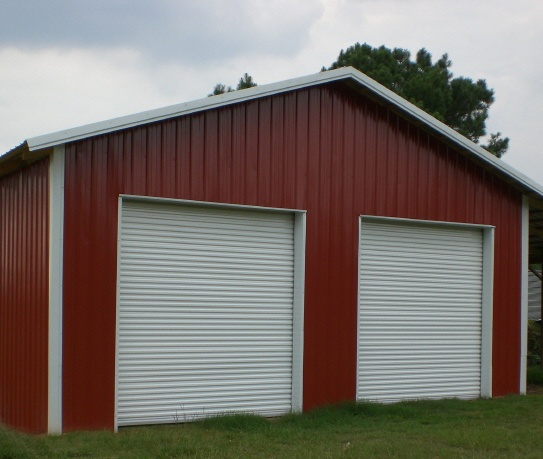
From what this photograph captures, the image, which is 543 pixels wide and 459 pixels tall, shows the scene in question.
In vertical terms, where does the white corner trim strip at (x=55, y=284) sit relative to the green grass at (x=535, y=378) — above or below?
above

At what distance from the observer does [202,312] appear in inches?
453

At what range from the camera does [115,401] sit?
10.3m

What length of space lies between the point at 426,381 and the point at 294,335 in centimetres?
293

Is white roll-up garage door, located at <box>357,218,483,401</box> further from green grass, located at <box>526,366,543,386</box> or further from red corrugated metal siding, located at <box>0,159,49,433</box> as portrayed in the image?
red corrugated metal siding, located at <box>0,159,49,433</box>

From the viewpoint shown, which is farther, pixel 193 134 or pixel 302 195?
pixel 302 195

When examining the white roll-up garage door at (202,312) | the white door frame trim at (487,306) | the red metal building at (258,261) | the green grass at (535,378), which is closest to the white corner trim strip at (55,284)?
the red metal building at (258,261)

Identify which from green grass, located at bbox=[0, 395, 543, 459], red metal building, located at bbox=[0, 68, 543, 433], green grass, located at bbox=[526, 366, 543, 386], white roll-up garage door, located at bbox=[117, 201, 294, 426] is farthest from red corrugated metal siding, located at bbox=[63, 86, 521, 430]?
green grass, located at bbox=[526, 366, 543, 386]

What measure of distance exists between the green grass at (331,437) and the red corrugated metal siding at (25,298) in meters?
1.17

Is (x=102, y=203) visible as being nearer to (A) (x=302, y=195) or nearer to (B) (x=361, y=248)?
(A) (x=302, y=195)

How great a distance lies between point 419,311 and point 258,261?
11.1 ft

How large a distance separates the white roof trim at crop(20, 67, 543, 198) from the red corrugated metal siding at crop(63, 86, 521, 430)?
24cm

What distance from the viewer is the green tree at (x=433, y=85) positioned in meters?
33.8

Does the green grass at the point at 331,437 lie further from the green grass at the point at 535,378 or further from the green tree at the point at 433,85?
the green tree at the point at 433,85

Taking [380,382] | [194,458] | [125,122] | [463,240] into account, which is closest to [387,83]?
[463,240]
